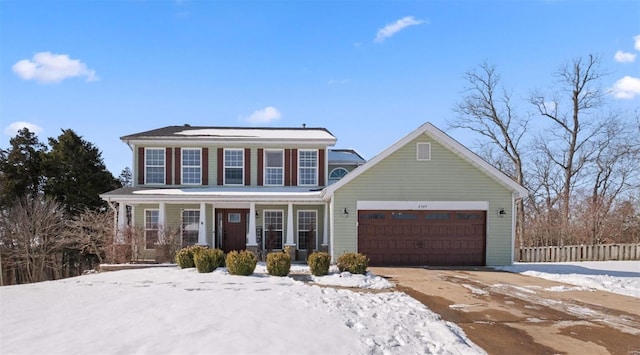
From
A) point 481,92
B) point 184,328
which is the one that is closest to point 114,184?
point 184,328

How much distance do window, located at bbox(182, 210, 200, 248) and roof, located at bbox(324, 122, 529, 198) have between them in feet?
21.1

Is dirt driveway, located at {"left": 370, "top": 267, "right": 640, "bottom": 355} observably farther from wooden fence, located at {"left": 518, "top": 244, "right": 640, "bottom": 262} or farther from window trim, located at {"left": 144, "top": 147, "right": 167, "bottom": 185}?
window trim, located at {"left": 144, "top": 147, "right": 167, "bottom": 185}

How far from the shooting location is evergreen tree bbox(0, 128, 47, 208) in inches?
1013

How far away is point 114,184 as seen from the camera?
2858 cm

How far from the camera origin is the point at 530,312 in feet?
26.8

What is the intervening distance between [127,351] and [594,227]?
2529 cm

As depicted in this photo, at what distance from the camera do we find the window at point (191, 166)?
18.6 metres

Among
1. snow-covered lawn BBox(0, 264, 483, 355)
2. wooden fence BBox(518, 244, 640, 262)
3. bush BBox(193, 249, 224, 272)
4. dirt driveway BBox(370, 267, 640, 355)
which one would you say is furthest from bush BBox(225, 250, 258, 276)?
wooden fence BBox(518, 244, 640, 262)

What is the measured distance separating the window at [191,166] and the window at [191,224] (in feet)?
4.63

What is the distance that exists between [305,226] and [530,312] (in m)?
11.3

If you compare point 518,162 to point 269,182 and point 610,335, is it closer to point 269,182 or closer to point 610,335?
point 269,182

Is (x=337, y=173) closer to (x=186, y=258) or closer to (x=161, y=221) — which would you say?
(x=161, y=221)

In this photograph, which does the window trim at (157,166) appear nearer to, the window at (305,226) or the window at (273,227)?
the window at (273,227)

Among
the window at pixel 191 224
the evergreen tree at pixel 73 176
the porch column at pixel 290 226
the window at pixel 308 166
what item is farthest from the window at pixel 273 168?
the evergreen tree at pixel 73 176
